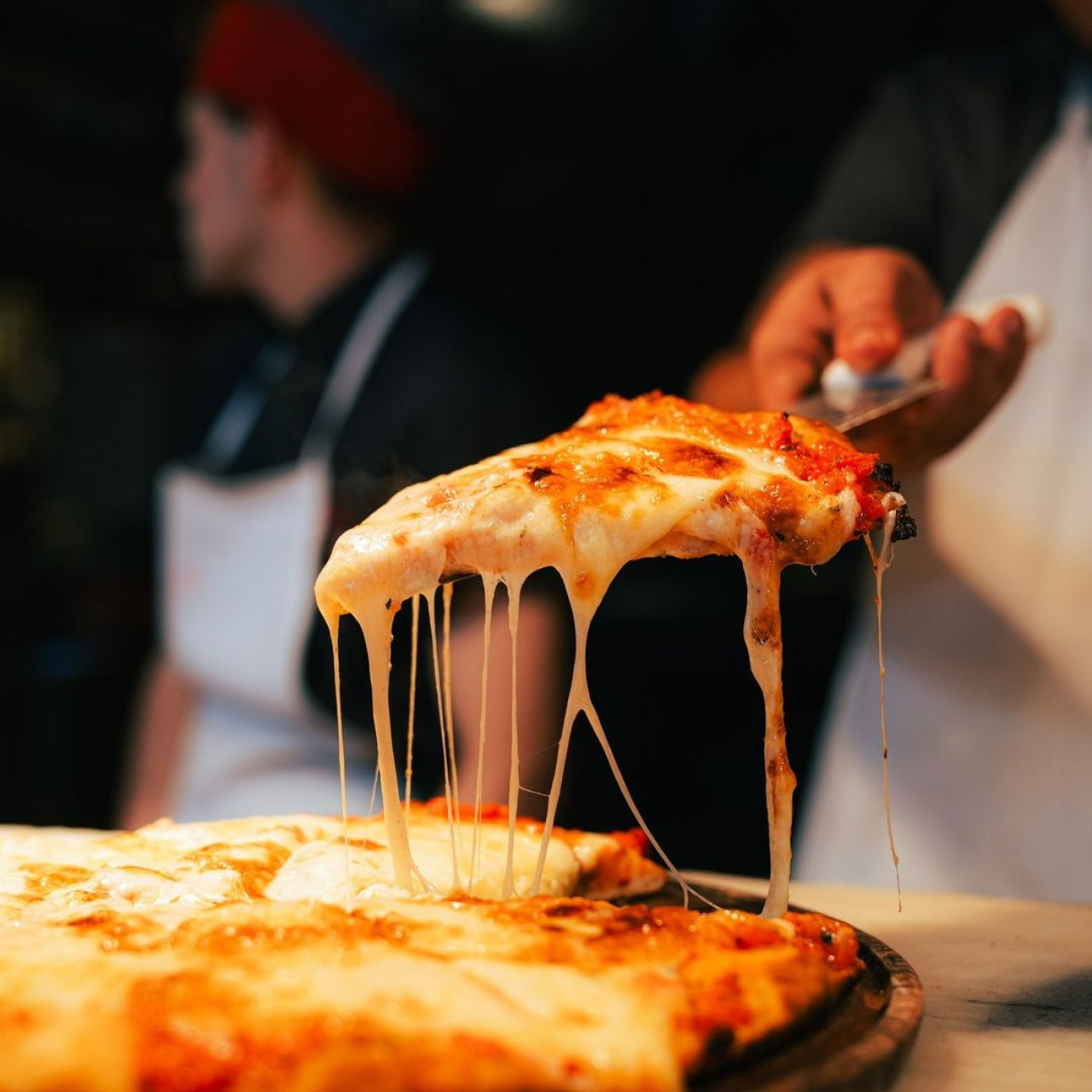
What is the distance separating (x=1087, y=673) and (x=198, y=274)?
223 cm

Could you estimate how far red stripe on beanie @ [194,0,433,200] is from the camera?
9.05ft

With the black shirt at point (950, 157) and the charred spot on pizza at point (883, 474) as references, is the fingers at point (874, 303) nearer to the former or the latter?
the black shirt at point (950, 157)

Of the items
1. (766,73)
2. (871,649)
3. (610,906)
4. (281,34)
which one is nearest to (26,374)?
(281,34)

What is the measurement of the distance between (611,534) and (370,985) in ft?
1.37

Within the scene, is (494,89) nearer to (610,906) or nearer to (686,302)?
(686,302)

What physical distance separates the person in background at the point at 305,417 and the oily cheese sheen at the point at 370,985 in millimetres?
1325

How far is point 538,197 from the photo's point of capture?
3748 millimetres

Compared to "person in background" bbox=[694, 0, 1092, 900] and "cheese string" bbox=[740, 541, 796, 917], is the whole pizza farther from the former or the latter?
"person in background" bbox=[694, 0, 1092, 900]

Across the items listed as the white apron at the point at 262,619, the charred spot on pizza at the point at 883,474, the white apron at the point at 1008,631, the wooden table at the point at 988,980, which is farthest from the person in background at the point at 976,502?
the white apron at the point at 262,619

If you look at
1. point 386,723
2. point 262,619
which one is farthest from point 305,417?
point 386,723

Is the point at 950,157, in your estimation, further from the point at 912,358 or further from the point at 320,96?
the point at 320,96

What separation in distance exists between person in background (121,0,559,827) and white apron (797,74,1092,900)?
2.39ft

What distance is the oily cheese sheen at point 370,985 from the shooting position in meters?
0.80

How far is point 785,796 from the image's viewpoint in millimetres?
1087
